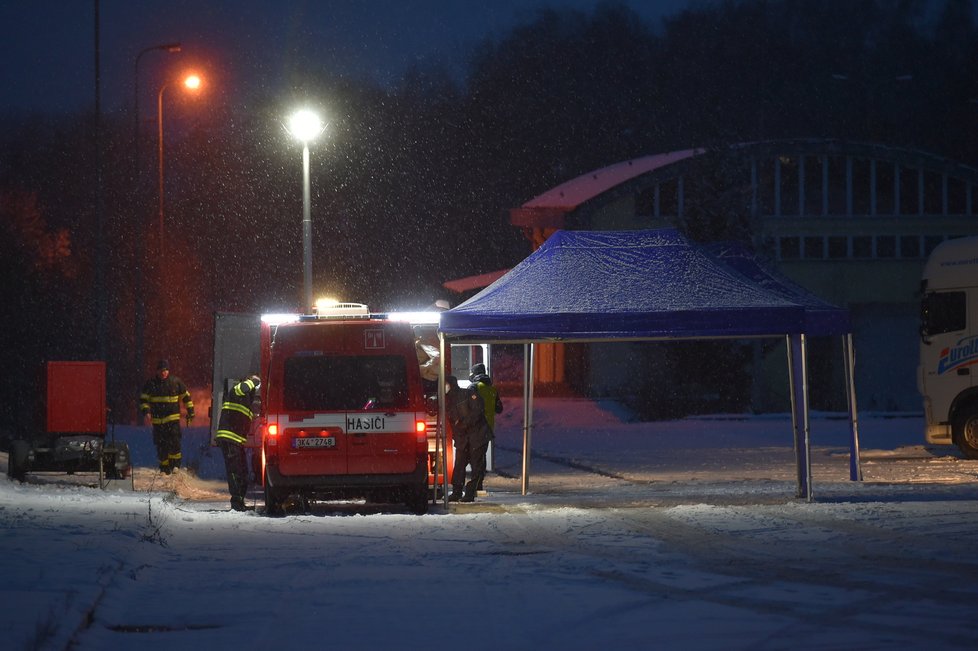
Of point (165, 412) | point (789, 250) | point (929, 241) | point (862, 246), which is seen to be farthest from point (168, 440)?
point (929, 241)

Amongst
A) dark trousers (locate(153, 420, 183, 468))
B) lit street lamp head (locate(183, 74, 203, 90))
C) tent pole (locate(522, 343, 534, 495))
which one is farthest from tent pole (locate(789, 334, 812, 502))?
lit street lamp head (locate(183, 74, 203, 90))

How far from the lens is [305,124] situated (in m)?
26.7

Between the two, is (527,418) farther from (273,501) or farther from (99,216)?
(99,216)

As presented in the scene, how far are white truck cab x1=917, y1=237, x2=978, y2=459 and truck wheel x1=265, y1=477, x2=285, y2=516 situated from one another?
45.1ft

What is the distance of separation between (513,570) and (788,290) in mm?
9400

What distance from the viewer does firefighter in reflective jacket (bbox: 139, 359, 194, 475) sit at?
22.1 meters

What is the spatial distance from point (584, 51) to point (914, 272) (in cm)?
3361

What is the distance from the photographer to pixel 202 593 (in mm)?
9891

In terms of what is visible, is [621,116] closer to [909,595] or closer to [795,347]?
[795,347]

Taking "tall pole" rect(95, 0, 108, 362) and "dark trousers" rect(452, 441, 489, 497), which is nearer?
"dark trousers" rect(452, 441, 489, 497)

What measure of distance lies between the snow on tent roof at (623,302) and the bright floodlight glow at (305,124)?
30.5ft

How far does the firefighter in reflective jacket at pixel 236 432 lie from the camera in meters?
17.1

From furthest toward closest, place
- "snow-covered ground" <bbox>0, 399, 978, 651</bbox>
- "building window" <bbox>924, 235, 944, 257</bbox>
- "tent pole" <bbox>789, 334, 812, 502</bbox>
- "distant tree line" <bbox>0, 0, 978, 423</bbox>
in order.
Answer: "distant tree line" <bbox>0, 0, 978, 423</bbox>, "building window" <bbox>924, 235, 944, 257</bbox>, "tent pole" <bbox>789, 334, 812, 502</bbox>, "snow-covered ground" <bbox>0, 399, 978, 651</bbox>

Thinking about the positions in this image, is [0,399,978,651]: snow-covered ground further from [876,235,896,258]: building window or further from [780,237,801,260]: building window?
[876,235,896,258]: building window
